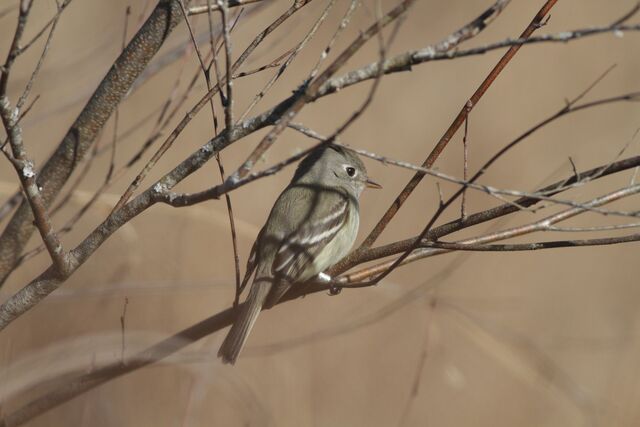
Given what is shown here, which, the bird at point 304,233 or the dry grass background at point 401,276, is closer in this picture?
the bird at point 304,233

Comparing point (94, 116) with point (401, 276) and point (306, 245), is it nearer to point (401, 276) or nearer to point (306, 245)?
point (306, 245)

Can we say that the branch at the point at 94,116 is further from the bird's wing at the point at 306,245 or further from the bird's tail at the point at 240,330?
the bird's wing at the point at 306,245

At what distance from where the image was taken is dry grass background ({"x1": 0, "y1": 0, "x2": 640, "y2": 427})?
4.62m

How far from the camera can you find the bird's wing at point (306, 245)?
11.5 ft

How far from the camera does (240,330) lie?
3285 millimetres

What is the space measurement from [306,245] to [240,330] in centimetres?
56

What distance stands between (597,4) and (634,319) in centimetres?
255

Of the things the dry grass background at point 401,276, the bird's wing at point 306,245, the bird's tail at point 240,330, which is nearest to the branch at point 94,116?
the bird's tail at point 240,330

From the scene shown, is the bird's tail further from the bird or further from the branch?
the branch

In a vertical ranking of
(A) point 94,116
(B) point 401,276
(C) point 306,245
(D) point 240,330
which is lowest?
(B) point 401,276

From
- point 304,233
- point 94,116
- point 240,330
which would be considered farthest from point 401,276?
point 94,116

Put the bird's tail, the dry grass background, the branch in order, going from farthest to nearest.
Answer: the dry grass background → the bird's tail → the branch

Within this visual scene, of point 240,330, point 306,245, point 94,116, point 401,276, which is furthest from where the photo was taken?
point 401,276

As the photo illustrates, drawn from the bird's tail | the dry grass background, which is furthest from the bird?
the dry grass background
